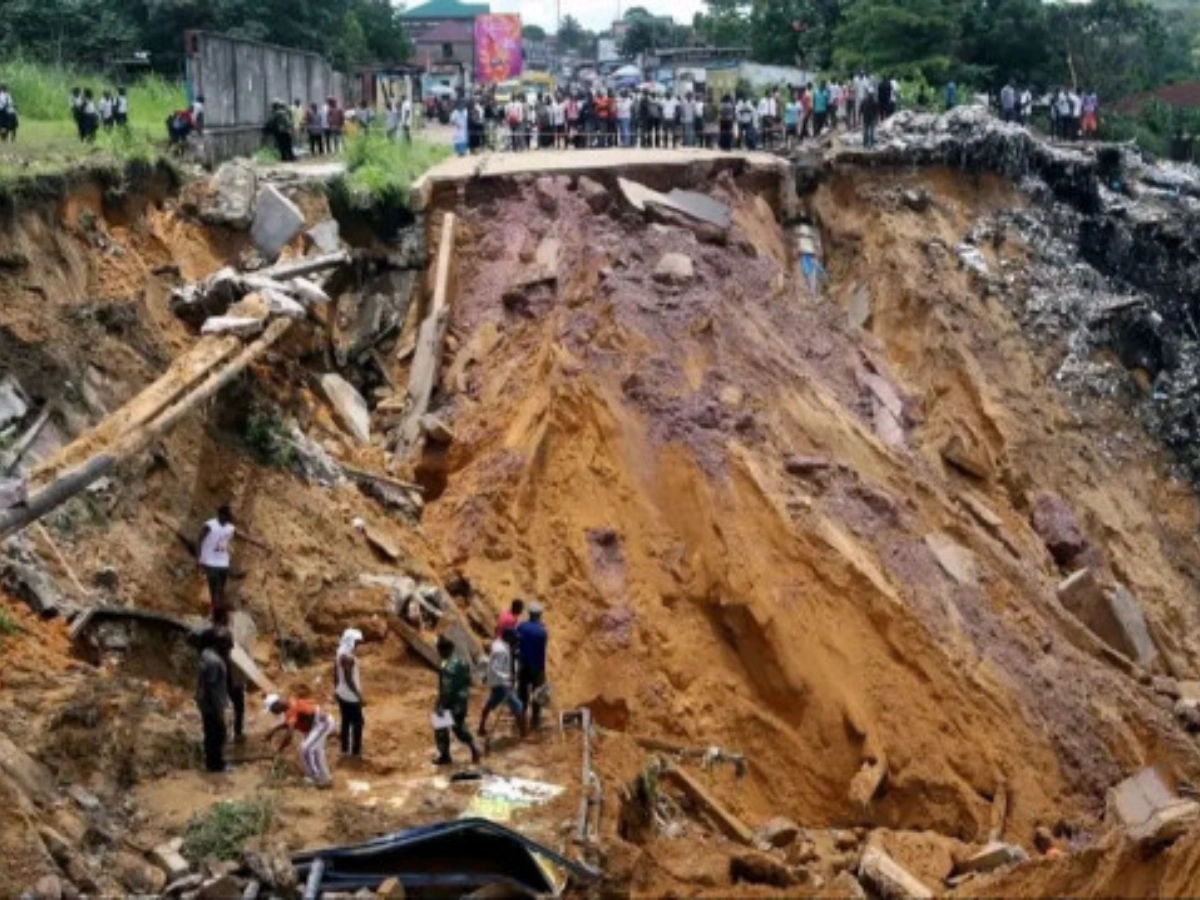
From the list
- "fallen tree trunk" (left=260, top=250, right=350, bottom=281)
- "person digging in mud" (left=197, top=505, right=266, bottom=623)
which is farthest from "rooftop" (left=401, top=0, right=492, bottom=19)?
"person digging in mud" (left=197, top=505, right=266, bottom=623)

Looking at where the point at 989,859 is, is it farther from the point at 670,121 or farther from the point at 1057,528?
the point at 670,121

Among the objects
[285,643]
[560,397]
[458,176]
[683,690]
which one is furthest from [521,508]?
[458,176]

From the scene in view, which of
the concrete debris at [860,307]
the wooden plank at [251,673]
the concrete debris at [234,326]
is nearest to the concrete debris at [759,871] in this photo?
the wooden plank at [251,673]

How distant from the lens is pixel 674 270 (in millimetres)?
20750

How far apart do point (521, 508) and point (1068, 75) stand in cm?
2869

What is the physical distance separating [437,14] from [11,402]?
203 feet

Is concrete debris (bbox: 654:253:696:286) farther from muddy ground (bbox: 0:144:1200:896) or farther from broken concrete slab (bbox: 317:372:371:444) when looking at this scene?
broken concrete slab (bbox: 317:372:371:444)

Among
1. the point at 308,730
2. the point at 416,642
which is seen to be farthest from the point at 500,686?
the point at 416,642

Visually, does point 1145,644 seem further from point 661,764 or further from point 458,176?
point 458,176

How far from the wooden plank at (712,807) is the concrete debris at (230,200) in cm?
939

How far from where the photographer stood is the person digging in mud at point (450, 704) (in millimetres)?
Answer: 11633

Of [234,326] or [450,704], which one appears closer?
[450,704]

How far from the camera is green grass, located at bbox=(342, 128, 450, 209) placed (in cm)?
2130

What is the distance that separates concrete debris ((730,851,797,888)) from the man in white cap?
295 centimetres
